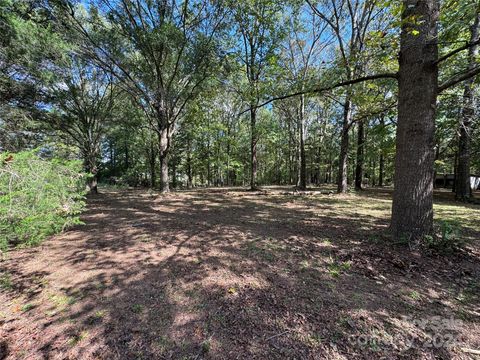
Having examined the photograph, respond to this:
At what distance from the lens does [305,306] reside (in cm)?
225

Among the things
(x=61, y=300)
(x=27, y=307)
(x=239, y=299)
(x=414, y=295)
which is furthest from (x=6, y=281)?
(x=414, y=295)

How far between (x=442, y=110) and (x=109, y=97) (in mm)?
17503

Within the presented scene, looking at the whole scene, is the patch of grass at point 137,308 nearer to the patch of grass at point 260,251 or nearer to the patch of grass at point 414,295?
the patch of grass at point 260,251

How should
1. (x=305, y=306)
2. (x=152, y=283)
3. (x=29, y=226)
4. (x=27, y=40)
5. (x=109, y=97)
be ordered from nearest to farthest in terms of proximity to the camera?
(x=305, y=306), (x=29, y=226), (x=152, y=283), (x=27, y=40), (x=109, y=97)

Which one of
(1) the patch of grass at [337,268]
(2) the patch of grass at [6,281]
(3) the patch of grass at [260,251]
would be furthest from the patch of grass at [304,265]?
(2) the patch of grass at [6,281]

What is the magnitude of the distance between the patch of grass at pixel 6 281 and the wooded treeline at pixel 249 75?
16.0ft

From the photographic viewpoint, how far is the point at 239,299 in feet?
7.79

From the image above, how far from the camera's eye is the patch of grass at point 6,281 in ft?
8.73

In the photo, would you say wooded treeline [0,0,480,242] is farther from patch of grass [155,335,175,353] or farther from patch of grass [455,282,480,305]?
patch of grass [155,335,175,353]

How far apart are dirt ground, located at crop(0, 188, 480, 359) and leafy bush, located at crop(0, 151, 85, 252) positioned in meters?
0.82

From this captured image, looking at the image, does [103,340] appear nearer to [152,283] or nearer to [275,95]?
[152,283]

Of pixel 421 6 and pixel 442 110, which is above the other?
pixel 421 6

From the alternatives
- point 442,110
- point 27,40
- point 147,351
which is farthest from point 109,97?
point 442,110

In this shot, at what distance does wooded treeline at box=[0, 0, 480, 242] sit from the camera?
141 inches
